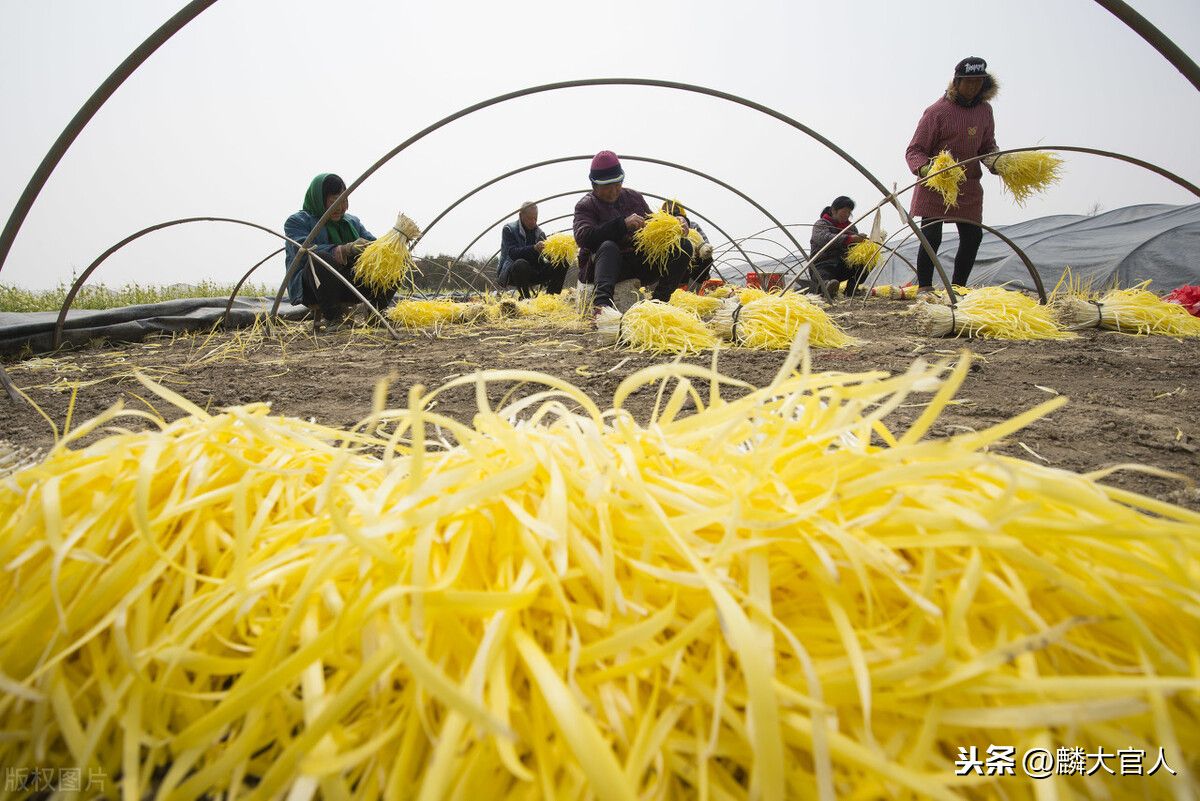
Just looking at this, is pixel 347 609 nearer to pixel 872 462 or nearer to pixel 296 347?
pixel 872 462

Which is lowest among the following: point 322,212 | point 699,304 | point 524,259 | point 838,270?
point 699,304

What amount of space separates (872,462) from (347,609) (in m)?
0.47

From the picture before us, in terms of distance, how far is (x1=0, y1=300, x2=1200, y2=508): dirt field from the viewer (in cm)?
145

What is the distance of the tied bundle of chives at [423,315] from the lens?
4.78m

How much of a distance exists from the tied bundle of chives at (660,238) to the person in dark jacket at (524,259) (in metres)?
2.88

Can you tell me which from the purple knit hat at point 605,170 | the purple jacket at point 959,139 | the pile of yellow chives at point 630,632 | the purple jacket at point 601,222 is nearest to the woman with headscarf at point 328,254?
the purple jacket at point 601,222

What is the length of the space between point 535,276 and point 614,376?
198 inches

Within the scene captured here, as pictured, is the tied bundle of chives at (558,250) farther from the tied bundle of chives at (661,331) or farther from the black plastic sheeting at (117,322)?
the tied bundle of chives at (661,331)

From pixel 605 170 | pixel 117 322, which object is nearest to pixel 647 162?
pixel 605 170

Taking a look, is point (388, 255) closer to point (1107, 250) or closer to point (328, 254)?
point (328, 254)

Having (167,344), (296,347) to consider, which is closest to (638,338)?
(296,347)

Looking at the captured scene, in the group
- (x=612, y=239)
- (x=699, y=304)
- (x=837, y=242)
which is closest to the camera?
(x=612, y=239)

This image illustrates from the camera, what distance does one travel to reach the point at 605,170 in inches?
181

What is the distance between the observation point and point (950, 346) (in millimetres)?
3111
